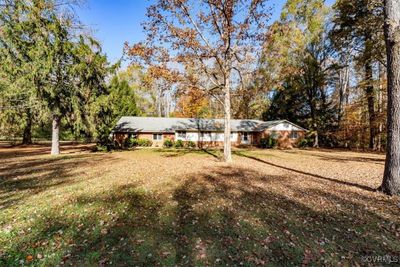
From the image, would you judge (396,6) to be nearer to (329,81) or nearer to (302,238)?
(302,238)

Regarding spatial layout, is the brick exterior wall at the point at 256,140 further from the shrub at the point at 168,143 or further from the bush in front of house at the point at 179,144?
the bush in front of house at the point at 179,144

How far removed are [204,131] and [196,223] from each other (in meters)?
24.0

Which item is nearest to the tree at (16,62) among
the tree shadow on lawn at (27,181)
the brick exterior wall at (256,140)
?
the tree shadow on lawn at (27,181)

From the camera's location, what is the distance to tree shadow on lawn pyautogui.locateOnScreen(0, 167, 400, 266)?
3.64 m

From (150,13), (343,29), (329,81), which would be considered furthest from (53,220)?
(329,81)

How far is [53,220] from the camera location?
505cm

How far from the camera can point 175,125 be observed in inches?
1133

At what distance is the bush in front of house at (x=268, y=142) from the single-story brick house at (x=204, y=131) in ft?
2.99

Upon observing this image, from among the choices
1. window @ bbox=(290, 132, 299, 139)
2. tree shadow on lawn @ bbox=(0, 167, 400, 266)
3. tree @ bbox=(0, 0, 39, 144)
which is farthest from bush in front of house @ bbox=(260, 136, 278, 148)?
tree @ bbox=(0, 0, 39, 144)

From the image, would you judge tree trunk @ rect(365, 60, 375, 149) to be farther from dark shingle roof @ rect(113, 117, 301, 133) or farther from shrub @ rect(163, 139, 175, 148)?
shrub @ rect(163, 139, 175, 148)

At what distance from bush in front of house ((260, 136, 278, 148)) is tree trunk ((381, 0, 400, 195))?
2123 cm

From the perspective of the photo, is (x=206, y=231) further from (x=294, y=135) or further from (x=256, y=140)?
(x=294, y=135)

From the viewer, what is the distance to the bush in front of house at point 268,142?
91.4 feet

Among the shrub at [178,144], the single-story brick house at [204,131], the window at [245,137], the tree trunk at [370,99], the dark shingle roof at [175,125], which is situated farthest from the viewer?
the window at [245,137]
